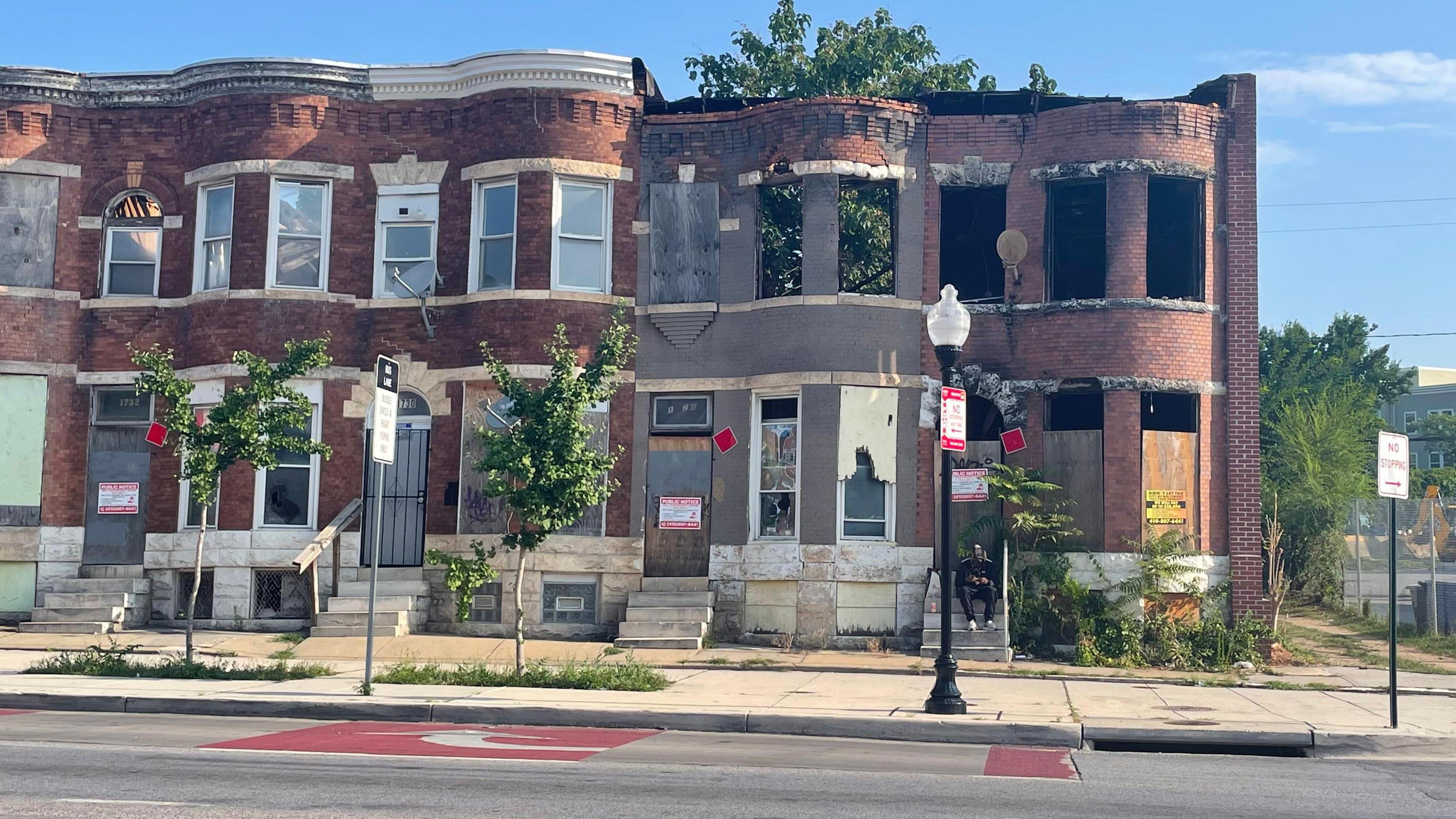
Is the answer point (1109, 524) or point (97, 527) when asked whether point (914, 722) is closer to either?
point (1109, 524)

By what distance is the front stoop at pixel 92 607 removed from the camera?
69.5ft

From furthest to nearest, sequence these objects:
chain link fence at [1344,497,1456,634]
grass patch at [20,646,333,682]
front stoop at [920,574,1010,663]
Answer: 1. chain link fence at [1344,497,1456,634]
2. front stoop at [920,574,1010,663]
3. grass patch at [20,646,333,682]

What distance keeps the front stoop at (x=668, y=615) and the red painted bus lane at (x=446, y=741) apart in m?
6.62

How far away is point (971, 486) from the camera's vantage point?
20625 mm

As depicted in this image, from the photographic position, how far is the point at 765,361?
70.0 ft

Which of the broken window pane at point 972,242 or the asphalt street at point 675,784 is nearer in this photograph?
the asphalt street at point 675,784

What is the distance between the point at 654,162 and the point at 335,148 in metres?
4.95

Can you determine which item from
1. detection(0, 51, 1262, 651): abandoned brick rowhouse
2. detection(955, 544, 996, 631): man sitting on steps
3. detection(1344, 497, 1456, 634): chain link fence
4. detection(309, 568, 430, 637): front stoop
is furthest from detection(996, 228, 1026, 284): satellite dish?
detection(309, 568, 430, 637): front stoop

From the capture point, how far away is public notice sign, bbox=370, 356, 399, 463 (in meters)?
15.0

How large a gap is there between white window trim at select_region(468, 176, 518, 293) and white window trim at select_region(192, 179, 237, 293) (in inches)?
143

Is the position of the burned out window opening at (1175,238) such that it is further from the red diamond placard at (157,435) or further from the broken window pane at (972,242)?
the red diamond placard at (157,435)

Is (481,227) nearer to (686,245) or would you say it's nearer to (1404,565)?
(686,245)

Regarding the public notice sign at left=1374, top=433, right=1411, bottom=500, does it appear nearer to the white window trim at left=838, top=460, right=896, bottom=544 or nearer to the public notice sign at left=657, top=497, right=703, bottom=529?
the white window trim at left=838, top=460, right=896, bottom=544

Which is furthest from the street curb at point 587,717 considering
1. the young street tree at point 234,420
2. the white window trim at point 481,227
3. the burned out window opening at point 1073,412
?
the white window trim at point 481,227
